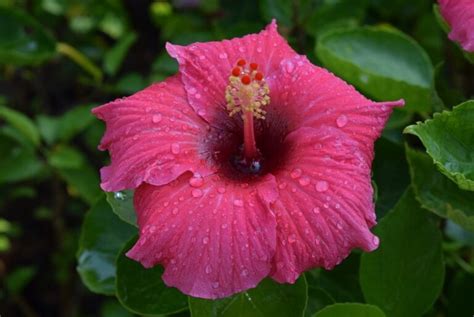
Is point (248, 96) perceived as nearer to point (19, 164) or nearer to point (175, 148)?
point (175, 148)

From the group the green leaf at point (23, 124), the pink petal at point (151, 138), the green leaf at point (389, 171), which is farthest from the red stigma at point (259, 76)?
the green leaf at point (23, 124)

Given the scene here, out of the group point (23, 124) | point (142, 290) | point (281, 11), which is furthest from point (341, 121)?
point (23, 124)

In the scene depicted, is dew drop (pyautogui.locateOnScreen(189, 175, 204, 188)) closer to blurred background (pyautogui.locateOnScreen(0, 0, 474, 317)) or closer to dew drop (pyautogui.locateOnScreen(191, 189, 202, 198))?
dew drop (pyautogui.locateOnScreen(191, 189, 202, 198))

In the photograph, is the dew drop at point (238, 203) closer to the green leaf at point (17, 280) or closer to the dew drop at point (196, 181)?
the dew drop at point (196, 181)

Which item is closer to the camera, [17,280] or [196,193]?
[196,193]

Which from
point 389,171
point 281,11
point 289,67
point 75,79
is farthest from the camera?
point 75,79

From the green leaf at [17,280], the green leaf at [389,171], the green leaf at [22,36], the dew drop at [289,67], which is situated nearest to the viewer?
the dew drop at [289,67]

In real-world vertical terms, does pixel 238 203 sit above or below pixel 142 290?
above

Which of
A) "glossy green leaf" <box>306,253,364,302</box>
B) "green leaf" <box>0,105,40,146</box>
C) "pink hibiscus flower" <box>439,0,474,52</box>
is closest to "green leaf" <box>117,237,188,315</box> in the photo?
"glossy green leaf" <box>306,253,364,302</box>
